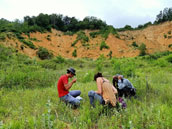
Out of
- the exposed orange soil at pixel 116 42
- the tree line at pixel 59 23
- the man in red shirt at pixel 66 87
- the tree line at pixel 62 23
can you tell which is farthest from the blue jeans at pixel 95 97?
the tree line at pixel 59 23

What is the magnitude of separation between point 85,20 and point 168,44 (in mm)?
23845

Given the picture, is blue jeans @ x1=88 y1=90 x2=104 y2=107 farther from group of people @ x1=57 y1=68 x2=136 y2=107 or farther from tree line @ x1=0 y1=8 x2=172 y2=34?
tree line @ x1=0 y1=8 x2=172 y2=34

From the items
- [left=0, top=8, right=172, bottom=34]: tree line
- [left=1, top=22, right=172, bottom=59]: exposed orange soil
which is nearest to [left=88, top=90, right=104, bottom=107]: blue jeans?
[left=1, top=22, right=172, bottom=59]: exposed orange soil

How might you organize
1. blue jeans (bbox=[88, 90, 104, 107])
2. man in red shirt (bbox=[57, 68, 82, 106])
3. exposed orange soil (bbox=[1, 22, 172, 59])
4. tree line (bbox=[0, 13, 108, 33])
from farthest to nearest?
1. tree line (bbox=[0, 13, 108, 33])
2. exposed orange soil (bbox=[1, 22, 172, 59])
3. man in red shirt (bbox=[57, 68, 82, 106])
4. blue jeans (bbox=[88, 90, 104, 107])

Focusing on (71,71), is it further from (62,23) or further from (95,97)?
(62,23)

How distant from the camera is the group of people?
348 cm

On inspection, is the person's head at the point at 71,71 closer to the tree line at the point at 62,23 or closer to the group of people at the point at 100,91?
the group of people at the point at 100,91

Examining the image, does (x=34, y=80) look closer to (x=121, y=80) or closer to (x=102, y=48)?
(x=121, y=80)

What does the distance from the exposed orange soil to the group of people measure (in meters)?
24.2

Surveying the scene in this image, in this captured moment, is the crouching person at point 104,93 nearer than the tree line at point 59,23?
Yes

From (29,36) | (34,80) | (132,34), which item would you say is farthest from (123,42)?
(34,80)

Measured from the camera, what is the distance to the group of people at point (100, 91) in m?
3.48

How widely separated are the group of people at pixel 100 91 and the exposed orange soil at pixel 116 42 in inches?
952

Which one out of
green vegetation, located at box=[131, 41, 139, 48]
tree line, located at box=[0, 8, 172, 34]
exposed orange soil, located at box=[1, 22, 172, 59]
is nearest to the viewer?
exposed orange soil, located at box=[1, 22, 172, 59]
